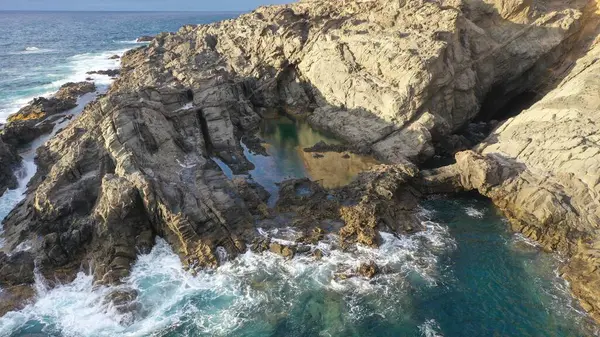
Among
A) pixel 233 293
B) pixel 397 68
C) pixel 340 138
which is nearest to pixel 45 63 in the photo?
pixel 340 138

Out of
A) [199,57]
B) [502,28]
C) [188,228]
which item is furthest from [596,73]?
[199,57]

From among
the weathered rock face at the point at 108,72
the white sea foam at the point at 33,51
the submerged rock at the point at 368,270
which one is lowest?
the submerged rock at the point at 368,270

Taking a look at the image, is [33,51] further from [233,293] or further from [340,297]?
[340,297]

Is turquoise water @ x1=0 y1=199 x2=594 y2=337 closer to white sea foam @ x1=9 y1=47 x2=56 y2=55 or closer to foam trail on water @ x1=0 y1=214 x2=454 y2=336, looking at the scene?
foam trail on water @ x1=0 y1=214 x2=454 y2=336

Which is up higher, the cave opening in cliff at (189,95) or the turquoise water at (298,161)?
the cave opening in cliff at (189,95)

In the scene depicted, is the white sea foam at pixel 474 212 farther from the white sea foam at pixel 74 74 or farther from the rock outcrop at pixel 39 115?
the white sea foam at pixel 74 74

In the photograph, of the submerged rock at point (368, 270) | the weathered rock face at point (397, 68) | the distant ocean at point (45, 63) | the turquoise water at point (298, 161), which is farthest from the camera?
the distant ocean at point (45, 63)

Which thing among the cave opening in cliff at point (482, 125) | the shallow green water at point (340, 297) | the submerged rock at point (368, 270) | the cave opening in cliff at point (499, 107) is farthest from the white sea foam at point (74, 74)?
the cave opening in cliff at point (499, 107)
